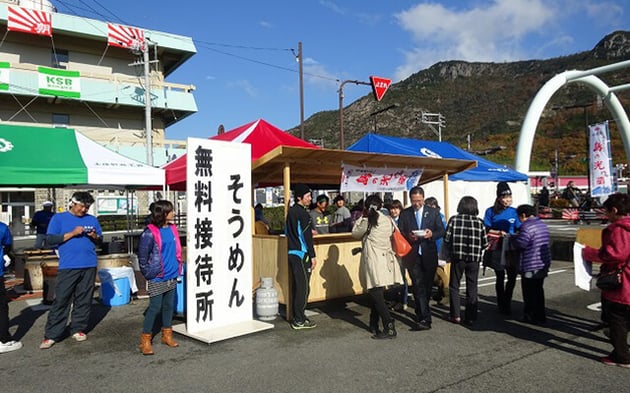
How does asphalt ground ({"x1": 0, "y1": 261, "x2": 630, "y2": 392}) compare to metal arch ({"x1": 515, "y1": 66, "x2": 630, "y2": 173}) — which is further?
metal arch ({"x1": 515, "y1": 66, "x2": 630, "y2": 173})

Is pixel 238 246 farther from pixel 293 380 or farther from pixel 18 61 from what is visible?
pixel 18 61

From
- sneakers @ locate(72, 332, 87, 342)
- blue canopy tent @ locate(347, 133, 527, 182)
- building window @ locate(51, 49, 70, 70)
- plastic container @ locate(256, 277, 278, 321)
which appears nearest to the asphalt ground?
sneakers @ locate(72, 332, 87, 342)

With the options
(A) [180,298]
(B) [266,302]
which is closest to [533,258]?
(B) [266,302]

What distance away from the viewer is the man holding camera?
5.45m

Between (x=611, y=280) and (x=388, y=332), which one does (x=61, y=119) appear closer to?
(x=388, y=332)

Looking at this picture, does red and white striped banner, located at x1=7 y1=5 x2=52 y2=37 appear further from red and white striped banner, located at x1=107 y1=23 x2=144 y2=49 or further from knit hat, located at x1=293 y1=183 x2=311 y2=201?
knit hat, located at x1=293 y1=183 x2=311 y2=201

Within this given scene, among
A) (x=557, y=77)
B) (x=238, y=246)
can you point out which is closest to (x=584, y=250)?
(x=238, y=246)

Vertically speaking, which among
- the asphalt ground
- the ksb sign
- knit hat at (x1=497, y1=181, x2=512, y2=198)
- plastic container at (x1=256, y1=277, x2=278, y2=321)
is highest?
the ksb sign

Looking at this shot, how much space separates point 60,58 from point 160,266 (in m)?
26.2

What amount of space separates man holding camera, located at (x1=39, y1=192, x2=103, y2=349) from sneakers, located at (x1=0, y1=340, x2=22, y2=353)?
264mm

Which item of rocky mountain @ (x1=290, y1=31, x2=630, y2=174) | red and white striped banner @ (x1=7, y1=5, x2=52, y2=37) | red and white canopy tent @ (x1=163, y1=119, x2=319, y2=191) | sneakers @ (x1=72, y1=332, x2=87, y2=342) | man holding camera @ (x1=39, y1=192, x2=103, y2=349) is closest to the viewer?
man holding camera @ (x1=39, y1=192, x2=103, y2=349)

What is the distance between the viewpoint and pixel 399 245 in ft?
18.6

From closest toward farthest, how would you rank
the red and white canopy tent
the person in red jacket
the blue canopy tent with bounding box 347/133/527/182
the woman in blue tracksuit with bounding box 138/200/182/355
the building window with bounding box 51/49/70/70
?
the person in red jacket
the woman in blue tracksuit with bounding box 138/200/182/355
the red and white canopy tent
the blue canopy tent with bounding box 347/133/527/182
the building window with bounding box 51/49/70/70

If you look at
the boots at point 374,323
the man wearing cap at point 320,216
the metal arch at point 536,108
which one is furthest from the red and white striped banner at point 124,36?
the boots at point 374,323
